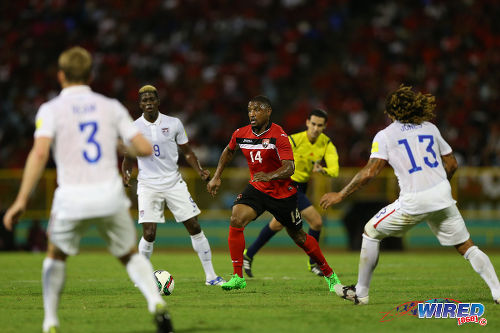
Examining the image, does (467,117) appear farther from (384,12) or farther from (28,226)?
(28,226)

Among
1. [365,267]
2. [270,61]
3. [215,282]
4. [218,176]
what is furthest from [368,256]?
[270,61]

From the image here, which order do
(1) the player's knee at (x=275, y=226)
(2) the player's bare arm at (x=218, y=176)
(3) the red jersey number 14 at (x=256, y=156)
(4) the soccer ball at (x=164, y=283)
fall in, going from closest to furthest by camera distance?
(4) the soccer ball at (x=164, y=283), (3) the red jersey number 14 at (x=256, y=156), (2) the player's bare arm at (x=218, y=176), (1) the player's knee at (x=275, y=226)

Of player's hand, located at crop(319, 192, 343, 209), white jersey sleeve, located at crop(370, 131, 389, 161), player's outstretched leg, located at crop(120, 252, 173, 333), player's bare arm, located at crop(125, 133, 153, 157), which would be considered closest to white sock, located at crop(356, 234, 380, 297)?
player's hand, located at crop(319, 192, 343, 209)

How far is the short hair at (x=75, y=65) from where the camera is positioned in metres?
5.80

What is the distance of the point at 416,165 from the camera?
7422 mm

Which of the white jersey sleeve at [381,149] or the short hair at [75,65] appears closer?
the short hair at [75,65]

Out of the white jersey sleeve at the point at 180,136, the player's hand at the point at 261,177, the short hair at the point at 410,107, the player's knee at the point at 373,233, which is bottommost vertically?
the player's knee at the point at 373,233

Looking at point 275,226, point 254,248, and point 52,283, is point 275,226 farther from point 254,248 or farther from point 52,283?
point 52,283

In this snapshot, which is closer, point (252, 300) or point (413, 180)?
point (413, 180)

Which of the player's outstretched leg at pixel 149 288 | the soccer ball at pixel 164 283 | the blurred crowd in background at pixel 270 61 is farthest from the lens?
the blurred crowd in background at pixel 270 61

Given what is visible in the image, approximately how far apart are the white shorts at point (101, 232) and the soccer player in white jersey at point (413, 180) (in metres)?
2.25

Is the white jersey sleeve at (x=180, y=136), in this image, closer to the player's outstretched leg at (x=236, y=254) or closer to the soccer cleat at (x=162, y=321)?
the player's outstretched leg at (x=236, y=254)

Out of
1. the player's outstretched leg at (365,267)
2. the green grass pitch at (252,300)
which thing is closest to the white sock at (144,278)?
the green grass pitch at (252,300)

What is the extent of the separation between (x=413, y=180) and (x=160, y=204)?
3.98 meters
